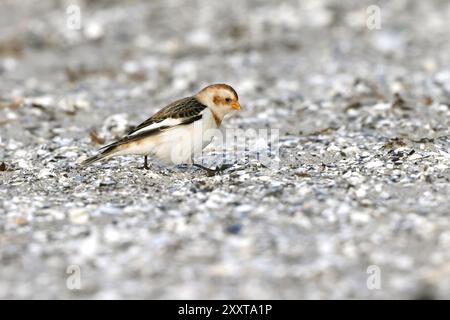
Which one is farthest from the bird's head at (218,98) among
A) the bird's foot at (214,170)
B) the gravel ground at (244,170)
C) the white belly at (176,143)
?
the gravel ground at (244,170)

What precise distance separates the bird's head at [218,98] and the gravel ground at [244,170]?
2.53 feet

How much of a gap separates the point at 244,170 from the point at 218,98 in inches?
39.9

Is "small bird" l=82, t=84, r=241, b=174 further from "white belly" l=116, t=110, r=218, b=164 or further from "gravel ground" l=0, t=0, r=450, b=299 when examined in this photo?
"gravel ground" l=0, t=0, r=450, b=299

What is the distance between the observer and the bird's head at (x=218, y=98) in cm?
898

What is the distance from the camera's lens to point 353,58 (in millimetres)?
16391

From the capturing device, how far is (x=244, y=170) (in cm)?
868

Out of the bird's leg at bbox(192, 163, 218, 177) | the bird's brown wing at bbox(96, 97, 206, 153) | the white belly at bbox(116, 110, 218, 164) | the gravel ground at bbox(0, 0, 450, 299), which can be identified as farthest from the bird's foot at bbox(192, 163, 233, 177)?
the bird's brown wing at bbox(96, 97, 206, 153)

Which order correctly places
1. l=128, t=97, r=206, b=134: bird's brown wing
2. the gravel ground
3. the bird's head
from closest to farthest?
the gravel ground
l=128, t=97, r=206, b=134: bird's brown wing
the bird's head

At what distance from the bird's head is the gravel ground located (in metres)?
0.77

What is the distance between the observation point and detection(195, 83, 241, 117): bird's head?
353 inches

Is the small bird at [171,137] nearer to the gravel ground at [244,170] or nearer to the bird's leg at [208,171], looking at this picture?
the bird's leg at [208,171]

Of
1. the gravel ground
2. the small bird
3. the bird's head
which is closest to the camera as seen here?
the gravel ground

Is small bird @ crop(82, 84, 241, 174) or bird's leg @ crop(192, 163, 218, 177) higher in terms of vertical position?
small bird @ crop(82, 84, 241, 174)
